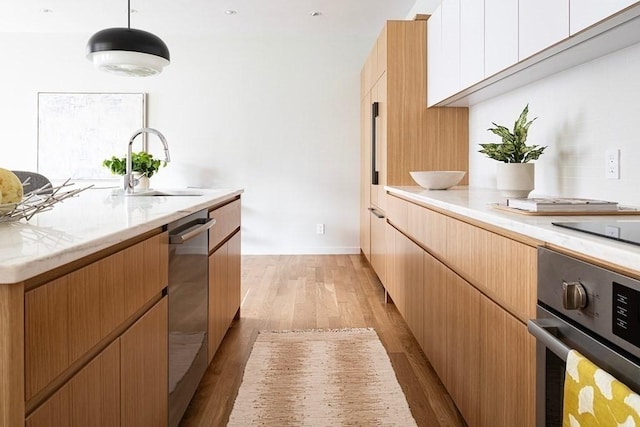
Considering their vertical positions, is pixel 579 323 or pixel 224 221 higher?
pixel 224 221

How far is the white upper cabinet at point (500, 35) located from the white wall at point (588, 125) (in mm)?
291

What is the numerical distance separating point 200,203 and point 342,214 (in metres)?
3.88

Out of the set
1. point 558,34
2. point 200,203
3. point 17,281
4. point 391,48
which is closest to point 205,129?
point 391,48

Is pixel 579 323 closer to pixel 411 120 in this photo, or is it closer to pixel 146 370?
pixel 146 370

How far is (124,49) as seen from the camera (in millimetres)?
2590

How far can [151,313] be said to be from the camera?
4.78 ft

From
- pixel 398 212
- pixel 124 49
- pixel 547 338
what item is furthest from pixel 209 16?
pixel 547 338

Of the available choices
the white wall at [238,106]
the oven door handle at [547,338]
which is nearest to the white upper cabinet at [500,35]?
the oven door handle at [547,338]

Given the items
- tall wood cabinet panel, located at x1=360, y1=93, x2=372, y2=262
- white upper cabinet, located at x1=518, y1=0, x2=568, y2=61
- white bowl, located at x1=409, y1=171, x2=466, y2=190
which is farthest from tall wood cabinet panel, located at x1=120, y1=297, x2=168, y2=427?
tall wood cabinet panel, located at x1=360, y1=93, x2=372, y2=262

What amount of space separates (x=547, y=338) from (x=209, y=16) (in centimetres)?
475

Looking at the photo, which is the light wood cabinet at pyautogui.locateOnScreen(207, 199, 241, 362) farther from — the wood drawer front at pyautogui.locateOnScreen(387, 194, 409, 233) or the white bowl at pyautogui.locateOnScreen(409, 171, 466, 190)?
the white bowl at pyautogui.locateOnScreen(409, 171, 466, 190)

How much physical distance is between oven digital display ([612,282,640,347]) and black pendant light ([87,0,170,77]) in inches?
95.7

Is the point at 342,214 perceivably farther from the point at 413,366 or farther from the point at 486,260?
the point at 486,260

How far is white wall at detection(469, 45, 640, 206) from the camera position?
1.84m
